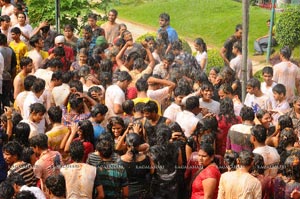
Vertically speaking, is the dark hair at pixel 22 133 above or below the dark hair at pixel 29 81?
below

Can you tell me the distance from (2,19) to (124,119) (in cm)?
606

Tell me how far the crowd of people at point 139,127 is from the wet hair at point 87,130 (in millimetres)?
14

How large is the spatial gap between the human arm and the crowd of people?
0.01 m

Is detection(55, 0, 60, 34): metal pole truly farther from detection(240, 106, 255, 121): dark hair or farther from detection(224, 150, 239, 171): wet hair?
detection(224, 150, 239, 171): wet hair

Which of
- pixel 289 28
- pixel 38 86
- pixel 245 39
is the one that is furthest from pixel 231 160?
pixel 289 28

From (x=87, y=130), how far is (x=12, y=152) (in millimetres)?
1170

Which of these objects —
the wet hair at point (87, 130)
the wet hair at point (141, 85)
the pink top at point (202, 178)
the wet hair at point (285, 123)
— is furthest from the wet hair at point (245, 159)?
the wet hair at point (141, 85)

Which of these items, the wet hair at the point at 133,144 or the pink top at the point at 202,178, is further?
the wet hair at the point at 133,144

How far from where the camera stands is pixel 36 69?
16.3 metres

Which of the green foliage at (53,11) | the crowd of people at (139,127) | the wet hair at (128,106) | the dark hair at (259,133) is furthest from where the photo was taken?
the green foliage at (53,11)

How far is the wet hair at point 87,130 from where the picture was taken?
11992 mm

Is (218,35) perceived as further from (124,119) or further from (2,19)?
(124,119)

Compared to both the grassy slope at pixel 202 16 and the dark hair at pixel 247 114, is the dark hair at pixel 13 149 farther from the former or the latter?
the grassy slope at pixel 202 16

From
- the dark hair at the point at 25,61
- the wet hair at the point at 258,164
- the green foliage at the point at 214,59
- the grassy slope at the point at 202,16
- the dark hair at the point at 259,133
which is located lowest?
the grassy slope at the point at 202,16
